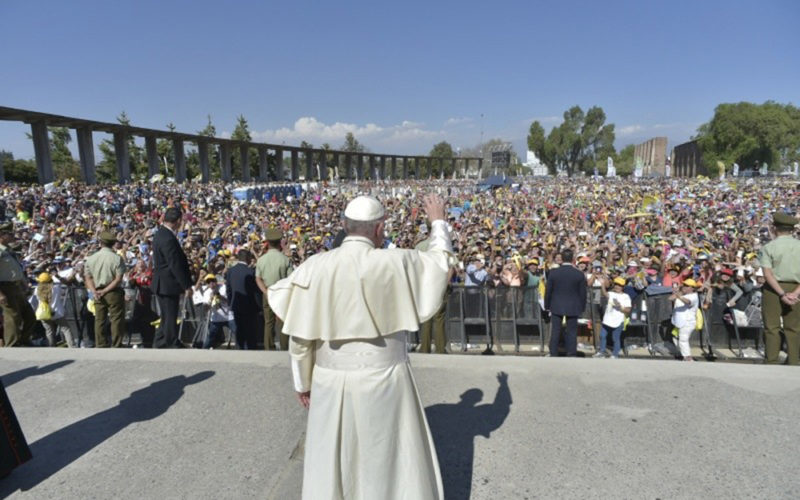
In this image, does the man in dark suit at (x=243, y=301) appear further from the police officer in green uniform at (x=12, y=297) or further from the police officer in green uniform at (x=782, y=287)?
the police officer in green uniform at (x=782, y=287)

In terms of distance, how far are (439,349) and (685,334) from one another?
3.25m

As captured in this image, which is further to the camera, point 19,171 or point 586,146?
point 586,146

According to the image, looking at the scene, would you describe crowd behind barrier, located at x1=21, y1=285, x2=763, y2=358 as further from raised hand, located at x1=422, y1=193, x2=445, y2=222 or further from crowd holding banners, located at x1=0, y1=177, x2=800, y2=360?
raised hand, located at x1=422, y1=193, x2=445, y2=222

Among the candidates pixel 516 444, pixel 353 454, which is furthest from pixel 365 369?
pixel 516 444

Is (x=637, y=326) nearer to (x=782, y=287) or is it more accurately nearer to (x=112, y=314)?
(x=782, y=287)

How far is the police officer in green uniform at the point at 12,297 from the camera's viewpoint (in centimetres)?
502

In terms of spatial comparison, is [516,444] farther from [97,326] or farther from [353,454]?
[97,326]

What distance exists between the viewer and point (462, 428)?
3.24 metres

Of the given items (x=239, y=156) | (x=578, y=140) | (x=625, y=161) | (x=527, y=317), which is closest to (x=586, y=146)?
(x=578, y=140)

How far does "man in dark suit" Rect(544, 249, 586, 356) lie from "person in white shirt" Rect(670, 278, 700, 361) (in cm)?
161

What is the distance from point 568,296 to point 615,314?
1.34 m

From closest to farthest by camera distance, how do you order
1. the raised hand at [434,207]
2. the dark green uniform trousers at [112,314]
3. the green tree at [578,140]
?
the raised hand at [434,207], the dark green uniform trousers at [112,314], the green tree at [578,140]

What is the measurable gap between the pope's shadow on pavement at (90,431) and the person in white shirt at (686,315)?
5.72 meters

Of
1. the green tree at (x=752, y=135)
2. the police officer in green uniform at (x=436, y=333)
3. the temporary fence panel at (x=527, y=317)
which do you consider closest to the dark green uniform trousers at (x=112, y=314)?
the police officer in green uniform at (x=436, y=333)
